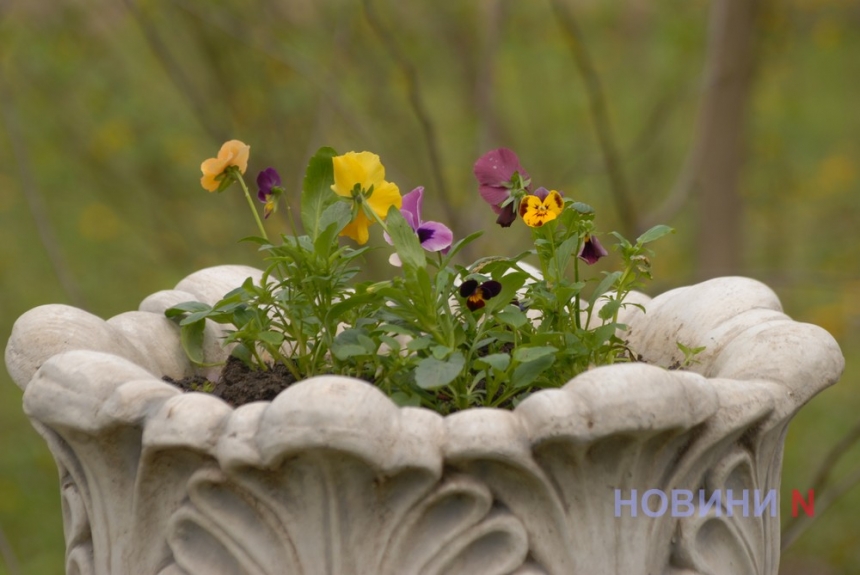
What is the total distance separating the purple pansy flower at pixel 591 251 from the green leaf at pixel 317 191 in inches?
12.9

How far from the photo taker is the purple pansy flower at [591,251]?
136 cm

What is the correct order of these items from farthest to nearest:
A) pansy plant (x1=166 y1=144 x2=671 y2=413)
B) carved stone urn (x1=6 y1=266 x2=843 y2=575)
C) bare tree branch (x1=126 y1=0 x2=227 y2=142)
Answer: bare tree branch (x1=126 y1=0 x2=227 y2=142) < pansy plant (x1=166 y1=144 x2=671 y2=413) < carved stone urn (x1=6 y1=266 x2=843 y2=575)

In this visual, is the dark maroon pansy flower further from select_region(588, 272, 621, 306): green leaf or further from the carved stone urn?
the carved stone urn

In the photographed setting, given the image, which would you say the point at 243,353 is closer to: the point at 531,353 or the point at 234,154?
the point at 234,154

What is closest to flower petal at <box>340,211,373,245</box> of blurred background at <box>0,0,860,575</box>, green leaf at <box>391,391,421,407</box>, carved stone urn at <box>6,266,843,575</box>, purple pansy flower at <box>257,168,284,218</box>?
purple pansy flower at <box>257,168,284,218</box>

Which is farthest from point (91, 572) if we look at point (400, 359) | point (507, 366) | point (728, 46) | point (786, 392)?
point (728, 46)

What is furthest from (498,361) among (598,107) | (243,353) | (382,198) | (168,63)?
(168,63)

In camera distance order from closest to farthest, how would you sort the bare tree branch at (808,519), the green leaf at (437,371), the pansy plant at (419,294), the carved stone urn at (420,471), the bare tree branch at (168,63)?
the carved stone urn at (420,471), the green leaf at (437,371), the pansy plant at (419,294), the bare tree branch at (808,519), the bare tree branch at (168,63)

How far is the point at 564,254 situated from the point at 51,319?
2.04ft

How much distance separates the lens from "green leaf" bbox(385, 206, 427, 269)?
1.28m

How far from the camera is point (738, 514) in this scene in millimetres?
1230

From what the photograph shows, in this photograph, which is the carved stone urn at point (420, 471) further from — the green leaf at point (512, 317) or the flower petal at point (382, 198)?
the flower petal at point (382, 198)

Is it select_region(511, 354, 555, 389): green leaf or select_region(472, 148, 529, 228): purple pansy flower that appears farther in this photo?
select_region(472, 148, 529, 228): purple pansy flower

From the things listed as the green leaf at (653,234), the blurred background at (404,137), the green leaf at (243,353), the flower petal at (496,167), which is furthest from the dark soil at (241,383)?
A: the blurred background at (404,137)
